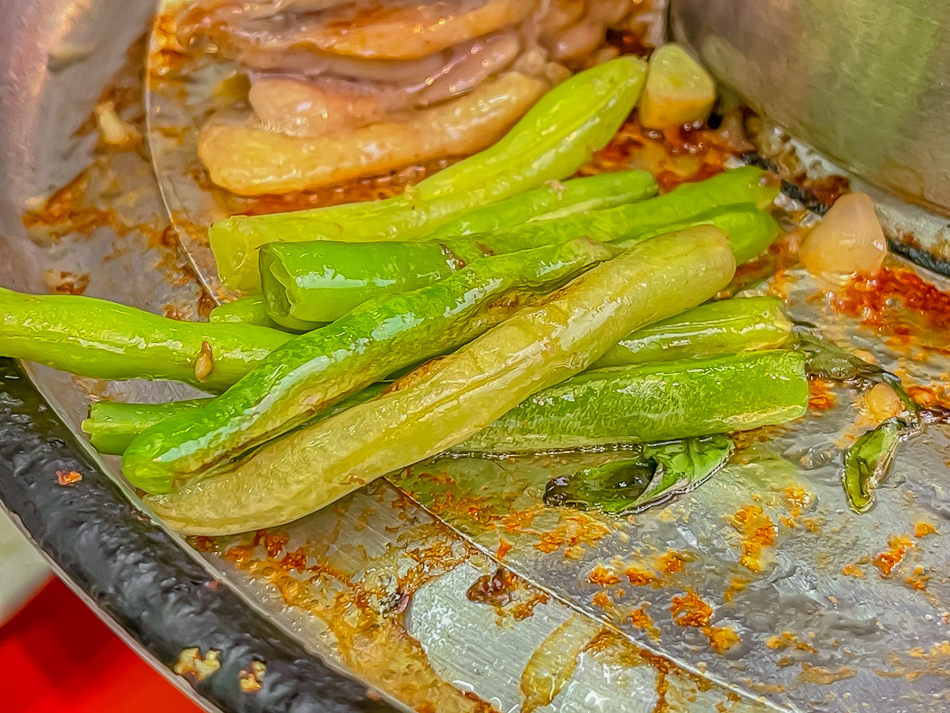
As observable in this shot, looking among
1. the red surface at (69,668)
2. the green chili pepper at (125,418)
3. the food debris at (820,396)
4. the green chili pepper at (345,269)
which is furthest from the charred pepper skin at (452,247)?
the red surface at (69,668)

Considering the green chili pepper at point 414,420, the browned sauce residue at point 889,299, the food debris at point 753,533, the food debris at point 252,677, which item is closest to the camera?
the food debris at point 252,677

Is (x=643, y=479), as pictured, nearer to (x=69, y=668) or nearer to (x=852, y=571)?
(x=852, y=571)

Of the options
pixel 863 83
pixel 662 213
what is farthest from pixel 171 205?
pixel 863 83

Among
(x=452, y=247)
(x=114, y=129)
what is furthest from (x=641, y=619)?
(x=114, y=129)

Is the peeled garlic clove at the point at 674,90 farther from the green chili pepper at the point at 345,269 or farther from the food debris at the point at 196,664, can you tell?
the food debris at the point at 196,664

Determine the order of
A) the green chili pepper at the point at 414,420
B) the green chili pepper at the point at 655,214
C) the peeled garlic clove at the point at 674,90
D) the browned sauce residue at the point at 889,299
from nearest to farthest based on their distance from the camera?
the green chili pepper at the point at 414,420 → the green chili pepper at the point at 655,214 → the browned sauce residue at the point at 889,299 → the peeled garlic clove at the point at 674,90

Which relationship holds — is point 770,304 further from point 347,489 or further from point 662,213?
point 347,489

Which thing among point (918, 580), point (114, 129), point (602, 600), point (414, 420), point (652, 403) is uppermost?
point (114, 129)
